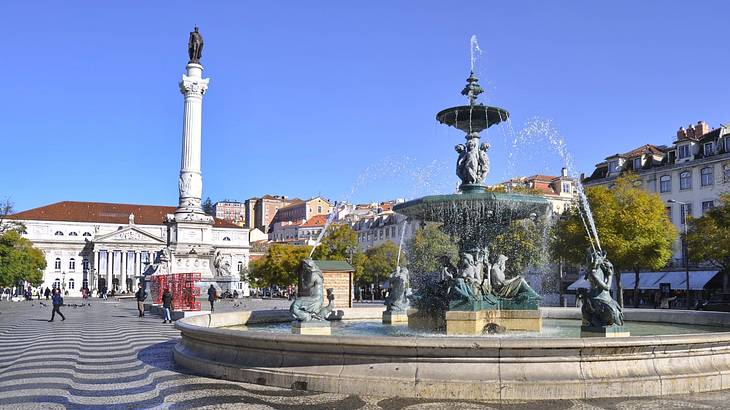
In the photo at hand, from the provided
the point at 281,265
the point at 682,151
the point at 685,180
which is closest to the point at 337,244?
the point at 281,265

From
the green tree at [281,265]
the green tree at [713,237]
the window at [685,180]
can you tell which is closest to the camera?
the green tree at [713,237]

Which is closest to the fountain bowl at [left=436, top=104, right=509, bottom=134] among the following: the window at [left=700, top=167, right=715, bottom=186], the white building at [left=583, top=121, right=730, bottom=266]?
the white building at [left=583, top=121, right=730, bottom=266]

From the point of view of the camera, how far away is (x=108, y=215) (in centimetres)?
11806

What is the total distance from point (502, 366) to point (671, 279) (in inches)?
1678

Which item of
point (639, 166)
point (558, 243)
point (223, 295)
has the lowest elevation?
point (223, 295)

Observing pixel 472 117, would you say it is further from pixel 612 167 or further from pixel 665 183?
pixel 612 167

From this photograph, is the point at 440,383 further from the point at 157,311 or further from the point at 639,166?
the point at 639,166

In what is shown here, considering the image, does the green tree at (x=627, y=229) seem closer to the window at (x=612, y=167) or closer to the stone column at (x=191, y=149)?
the window at (x=612, y=167)

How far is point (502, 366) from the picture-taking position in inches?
337

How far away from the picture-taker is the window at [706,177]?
4628 cm

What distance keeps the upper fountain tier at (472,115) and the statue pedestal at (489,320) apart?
466 cm

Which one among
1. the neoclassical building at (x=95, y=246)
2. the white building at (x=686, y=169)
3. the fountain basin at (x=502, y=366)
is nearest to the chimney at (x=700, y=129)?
the white building at (x=686, y=169)

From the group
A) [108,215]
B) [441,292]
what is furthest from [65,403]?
[108,215]

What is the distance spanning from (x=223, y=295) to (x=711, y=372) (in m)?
57.7
